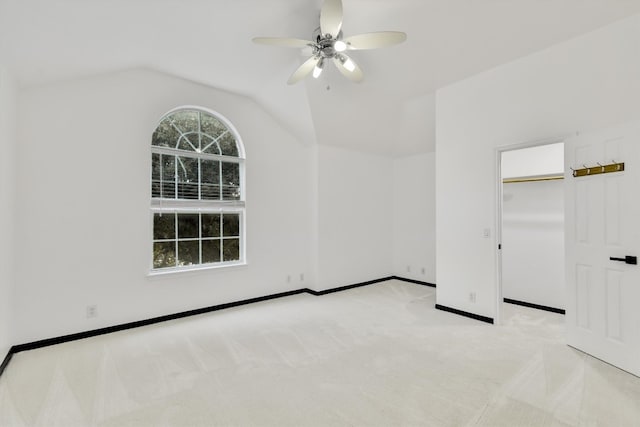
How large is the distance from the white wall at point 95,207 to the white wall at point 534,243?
12.5 ft

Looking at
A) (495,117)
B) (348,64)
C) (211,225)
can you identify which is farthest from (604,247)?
(211,225)

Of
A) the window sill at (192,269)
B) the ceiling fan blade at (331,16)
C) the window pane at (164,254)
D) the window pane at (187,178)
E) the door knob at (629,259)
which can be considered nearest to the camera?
the ceiling fan blade at (331,16)

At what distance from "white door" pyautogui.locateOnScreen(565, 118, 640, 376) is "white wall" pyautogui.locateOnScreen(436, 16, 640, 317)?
0.24 m

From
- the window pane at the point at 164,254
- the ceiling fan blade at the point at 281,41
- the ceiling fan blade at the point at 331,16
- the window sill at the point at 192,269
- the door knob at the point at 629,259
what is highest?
the ceiling fan blade at the point at 331,16

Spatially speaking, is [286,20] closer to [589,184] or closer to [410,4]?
[410,4]

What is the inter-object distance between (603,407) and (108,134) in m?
4.77

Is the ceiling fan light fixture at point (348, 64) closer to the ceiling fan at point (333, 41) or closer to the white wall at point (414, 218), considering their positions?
the ceiling fan at point (333, 41)

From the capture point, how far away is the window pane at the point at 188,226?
3861mm

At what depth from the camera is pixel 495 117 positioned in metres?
3.46

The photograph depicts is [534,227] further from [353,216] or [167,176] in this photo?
[167,176]

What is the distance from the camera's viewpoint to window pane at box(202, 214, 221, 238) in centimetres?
405

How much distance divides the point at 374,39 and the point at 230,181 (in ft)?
8.79

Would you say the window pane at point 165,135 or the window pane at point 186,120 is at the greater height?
the window pane at point 186,120

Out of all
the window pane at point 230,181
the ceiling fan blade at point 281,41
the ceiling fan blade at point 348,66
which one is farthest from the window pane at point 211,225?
the ceiling fan blade at point 348,66
